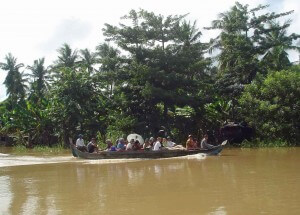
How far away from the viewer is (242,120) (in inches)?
972

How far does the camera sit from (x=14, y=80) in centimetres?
4150

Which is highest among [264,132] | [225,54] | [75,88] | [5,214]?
[225,54]

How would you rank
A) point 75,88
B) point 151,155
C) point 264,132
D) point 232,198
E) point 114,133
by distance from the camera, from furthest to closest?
point 75,88, point 114,133, point 264,132, point 151,155, point 232,198

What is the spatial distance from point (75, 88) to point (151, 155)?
410 inches

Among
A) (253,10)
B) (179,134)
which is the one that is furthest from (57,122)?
(253,10)

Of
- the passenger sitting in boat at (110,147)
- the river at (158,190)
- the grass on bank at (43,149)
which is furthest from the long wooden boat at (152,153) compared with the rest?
the grass on bank at (43,149)

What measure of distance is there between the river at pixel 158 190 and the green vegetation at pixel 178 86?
9.71 metres

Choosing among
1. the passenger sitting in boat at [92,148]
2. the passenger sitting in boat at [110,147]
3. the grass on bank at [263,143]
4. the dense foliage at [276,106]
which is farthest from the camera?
the grass on bank at [263,143]

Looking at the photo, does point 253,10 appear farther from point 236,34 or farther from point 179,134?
point 179,134

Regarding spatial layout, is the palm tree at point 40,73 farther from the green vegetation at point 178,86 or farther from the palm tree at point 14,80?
the green vegetation at point 178,86

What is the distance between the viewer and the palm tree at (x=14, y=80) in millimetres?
41312

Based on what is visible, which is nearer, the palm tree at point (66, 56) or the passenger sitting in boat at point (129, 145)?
the passenger sitting in boat at point (129, 145)

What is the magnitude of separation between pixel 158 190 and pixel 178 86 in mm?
15870

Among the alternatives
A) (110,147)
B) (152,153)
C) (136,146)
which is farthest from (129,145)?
(152,153)
